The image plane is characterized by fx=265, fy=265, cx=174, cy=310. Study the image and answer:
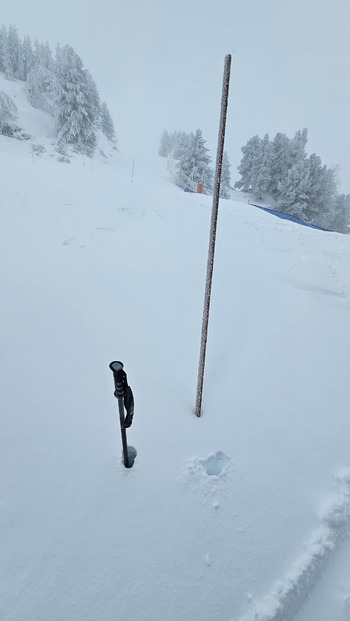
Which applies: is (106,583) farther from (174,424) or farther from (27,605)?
(174,424)

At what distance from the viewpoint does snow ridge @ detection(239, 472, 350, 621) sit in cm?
219

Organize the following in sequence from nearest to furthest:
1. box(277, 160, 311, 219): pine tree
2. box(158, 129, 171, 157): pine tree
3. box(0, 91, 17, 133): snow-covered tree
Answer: box(0, 91, 17, 133): snow-covered tree → box(277, 160, 311, 219): pine tree → box(158, 129, 171, 157): pine tree

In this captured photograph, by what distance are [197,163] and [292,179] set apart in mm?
10867

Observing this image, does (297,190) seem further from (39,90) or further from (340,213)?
(39,90)

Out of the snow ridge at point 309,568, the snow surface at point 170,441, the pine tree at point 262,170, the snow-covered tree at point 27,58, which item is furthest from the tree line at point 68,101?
the snow ridge at point 309,568

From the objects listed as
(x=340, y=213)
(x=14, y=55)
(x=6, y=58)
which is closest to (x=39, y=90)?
(x=6, y=58)

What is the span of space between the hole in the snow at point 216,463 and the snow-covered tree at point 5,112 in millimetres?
35832

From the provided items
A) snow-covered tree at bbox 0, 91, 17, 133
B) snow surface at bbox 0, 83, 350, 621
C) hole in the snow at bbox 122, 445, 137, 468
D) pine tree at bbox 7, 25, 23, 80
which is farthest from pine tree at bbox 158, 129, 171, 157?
hole in the snow at bbox 122, 445, 137, 468

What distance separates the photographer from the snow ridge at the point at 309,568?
2186mm

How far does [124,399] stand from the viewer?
8.07ft

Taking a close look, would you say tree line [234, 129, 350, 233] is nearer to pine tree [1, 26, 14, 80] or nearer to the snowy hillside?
the snowy hillside

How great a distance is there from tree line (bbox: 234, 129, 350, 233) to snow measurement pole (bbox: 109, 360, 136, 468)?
3296 centimetres

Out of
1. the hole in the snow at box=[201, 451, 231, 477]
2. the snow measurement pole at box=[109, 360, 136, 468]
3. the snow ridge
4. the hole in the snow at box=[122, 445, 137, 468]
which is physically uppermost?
the snow measurement pole at box=[109, 360, 136, 468]

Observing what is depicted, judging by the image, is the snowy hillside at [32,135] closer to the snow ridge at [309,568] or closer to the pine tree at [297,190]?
the pine tree at [297,190]
